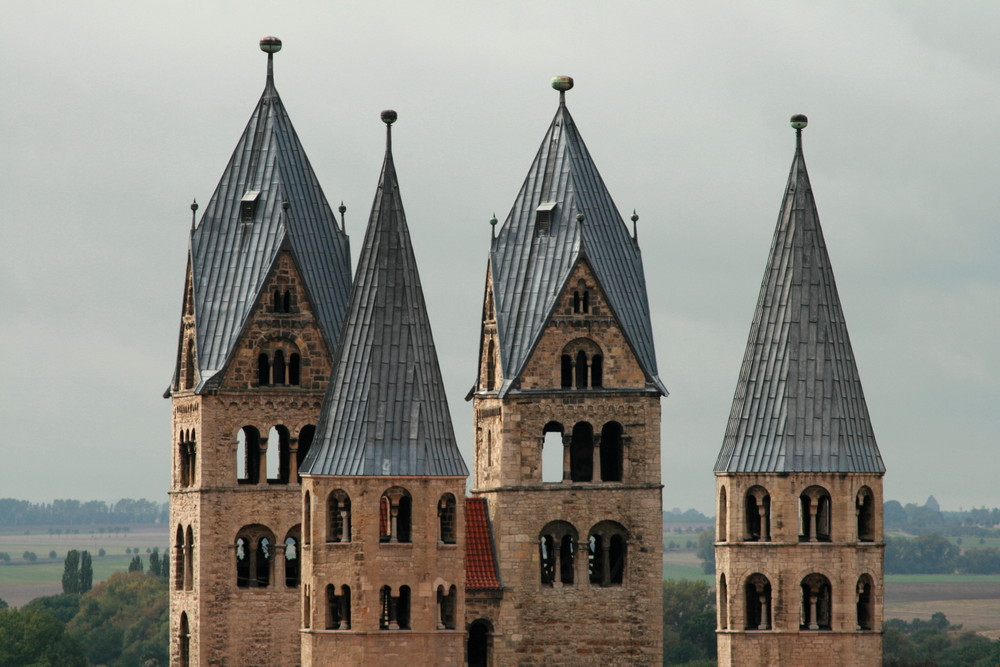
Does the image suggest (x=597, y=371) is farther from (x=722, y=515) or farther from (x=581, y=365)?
(x=722, y=515)

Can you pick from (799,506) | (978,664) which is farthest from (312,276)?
(978,664)

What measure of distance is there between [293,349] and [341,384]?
7142 mm

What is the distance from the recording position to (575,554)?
3615 inches

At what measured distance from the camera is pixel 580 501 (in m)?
91.6

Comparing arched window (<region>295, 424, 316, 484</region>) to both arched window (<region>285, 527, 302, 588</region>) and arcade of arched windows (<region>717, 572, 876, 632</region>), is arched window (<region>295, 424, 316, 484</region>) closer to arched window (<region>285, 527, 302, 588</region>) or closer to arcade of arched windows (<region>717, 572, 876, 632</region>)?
arched window (<region>285, 527, 302, 588</region>)

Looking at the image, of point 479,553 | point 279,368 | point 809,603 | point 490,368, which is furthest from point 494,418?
point 809,603

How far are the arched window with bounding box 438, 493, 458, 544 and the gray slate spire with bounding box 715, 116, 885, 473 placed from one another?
9.07 m

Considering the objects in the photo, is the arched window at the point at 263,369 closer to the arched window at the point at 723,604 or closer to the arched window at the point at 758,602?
the arched window at the point at 723,604

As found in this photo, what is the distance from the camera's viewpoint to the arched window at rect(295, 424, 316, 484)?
303 ft

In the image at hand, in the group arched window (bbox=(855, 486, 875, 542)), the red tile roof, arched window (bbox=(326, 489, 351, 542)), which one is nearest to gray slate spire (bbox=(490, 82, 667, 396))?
the red tile roof

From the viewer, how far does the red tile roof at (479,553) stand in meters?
91.0

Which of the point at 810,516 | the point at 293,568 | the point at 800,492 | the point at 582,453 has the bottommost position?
the point at 293,568

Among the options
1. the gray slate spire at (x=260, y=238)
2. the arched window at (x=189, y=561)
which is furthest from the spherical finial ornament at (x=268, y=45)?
the arched window at (x=189, y=561)

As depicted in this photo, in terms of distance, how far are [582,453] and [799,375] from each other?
31.7 ft
